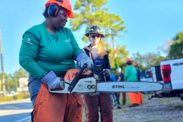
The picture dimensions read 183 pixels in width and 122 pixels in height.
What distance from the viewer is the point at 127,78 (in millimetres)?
9188

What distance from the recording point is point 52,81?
2148mm

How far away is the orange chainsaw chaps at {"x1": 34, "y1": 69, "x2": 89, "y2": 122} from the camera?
2.18 meters

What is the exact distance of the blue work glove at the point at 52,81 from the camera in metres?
2.14

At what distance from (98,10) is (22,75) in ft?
341

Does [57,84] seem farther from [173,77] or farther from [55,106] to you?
[173,77]

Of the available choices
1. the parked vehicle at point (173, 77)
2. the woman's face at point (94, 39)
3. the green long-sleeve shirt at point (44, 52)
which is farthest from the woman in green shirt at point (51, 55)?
the parked vehicle at point (173, 77)

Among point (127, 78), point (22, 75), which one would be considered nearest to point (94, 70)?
point (127, 78)

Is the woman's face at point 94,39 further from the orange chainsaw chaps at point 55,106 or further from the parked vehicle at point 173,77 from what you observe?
the parked vehicle at point 173,77

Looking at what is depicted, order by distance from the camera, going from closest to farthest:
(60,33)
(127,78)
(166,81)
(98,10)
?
(60,33) < (166,81) < (127,78) < (98,10)

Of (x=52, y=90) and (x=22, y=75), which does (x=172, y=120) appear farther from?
(x=22, y=75)

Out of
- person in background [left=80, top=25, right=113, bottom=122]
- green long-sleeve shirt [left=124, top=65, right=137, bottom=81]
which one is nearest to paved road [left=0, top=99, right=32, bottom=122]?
green long-sleeve shirt [left=124, top=65, right=137, bottom=81]

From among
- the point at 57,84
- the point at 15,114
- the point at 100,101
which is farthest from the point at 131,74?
the point at 57,84

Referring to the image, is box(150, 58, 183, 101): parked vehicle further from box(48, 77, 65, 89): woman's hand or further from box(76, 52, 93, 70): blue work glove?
box(48, 77, 65, 89): woman's hand

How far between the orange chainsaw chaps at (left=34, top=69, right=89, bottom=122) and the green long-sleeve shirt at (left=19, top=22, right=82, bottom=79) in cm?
16
